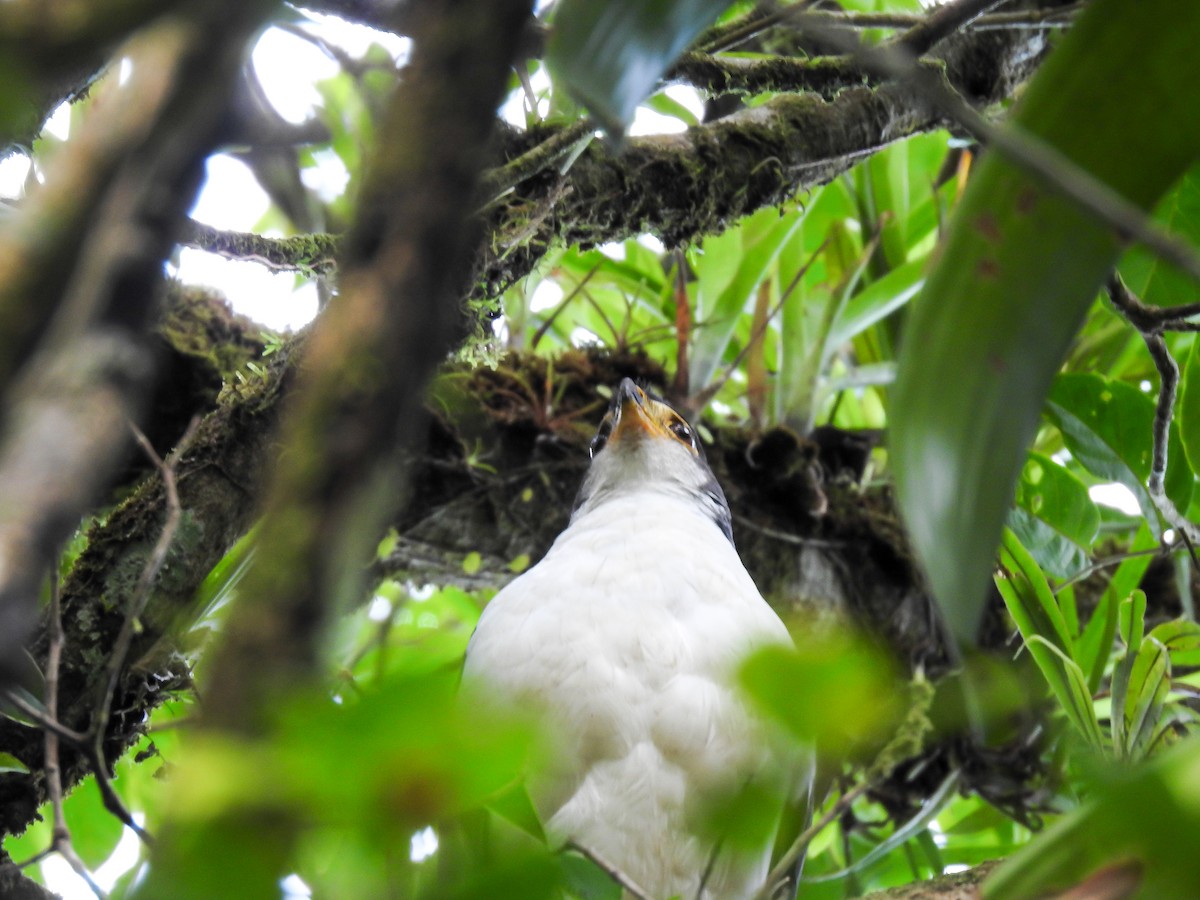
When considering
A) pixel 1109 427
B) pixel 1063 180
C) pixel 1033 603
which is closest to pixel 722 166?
pixel 1109 427

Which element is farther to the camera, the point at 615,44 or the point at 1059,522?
the point at 1059,522

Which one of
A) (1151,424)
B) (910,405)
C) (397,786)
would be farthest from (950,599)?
(1151,424)

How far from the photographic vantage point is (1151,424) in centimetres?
245

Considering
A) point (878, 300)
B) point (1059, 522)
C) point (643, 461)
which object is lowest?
point (1059, 522)

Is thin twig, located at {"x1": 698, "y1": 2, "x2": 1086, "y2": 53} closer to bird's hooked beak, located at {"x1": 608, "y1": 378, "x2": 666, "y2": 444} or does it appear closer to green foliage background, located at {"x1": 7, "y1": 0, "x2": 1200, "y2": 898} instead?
green foliage background, located at {"x1": 7, "y1": 0, "x2": 1200, "y2": 898}

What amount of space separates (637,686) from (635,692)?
1cm

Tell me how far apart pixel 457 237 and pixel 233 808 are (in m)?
0.32

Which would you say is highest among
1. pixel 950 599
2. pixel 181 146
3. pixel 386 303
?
pixel 181 146

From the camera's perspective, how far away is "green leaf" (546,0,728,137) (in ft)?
3.07

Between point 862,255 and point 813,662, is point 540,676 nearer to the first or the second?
point 813,662

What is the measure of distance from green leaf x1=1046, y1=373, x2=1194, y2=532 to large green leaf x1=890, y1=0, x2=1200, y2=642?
5.38ft

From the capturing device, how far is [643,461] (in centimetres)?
299

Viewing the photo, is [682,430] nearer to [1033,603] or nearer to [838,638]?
[1033,603]

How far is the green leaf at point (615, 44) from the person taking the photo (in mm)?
936
